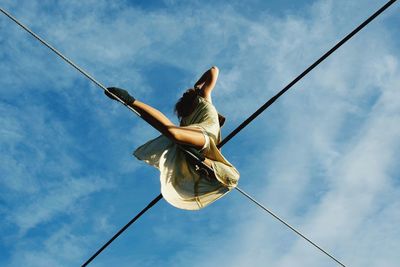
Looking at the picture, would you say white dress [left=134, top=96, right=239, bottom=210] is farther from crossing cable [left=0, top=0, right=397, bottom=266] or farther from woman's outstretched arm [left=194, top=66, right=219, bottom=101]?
woman's outstretched arm [left=194, top=66, right=219, bottom=101]

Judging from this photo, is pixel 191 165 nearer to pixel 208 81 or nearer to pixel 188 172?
pixel 188 172

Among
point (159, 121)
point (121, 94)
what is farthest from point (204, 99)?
point (121, 94)

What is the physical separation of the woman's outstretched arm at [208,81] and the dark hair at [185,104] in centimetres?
9

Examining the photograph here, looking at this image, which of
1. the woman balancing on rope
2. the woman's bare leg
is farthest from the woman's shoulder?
the woman's bare leg

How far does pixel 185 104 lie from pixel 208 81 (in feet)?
1.07

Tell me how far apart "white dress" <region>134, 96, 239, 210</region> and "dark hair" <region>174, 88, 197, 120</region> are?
310 millimetres

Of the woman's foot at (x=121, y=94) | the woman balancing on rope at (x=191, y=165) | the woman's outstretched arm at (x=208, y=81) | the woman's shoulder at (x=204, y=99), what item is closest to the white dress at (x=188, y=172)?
the woman balancing on rope at (x=191, y=165)

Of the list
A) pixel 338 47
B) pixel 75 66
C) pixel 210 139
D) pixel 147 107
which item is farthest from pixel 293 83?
pixel 75 66

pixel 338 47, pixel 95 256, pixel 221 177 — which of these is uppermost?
pixel 338 47

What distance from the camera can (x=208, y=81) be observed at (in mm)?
5711

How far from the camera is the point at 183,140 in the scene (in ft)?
15.2

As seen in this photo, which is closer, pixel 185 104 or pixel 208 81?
pixel 185 104

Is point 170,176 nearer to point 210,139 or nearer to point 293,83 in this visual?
point 210,139

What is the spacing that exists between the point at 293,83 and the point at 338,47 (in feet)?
1.62
